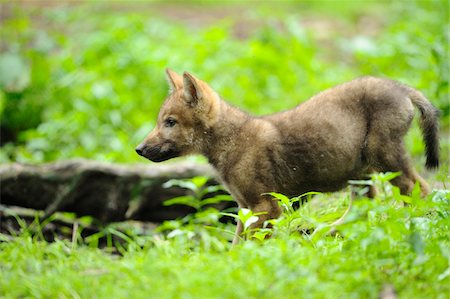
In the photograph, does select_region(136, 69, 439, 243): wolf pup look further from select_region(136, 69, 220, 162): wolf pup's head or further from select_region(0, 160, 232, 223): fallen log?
select_region(0, 160, 232, 223): fallen log

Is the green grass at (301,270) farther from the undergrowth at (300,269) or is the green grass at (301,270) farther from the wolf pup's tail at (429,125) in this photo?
the wolf pup's tail at (429,125)

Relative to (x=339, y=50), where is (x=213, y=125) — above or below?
above

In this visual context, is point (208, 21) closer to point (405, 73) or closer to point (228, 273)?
point (405, 73)

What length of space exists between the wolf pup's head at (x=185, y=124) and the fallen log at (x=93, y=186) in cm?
143

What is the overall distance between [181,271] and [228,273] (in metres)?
0.30

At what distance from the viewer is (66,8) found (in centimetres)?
1669

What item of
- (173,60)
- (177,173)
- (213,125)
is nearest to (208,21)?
(173,60)

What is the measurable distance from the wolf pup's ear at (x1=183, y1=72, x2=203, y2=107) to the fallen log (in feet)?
5.10

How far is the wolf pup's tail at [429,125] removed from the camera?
19.8ft

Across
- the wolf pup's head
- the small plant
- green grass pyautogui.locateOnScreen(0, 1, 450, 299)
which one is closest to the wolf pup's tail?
green grass pyautogui.locateOnScreen(0, 1, 450, 299)

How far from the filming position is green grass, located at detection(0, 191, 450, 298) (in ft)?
13.2

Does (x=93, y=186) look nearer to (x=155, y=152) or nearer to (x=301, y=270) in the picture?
(x=155, y=152)

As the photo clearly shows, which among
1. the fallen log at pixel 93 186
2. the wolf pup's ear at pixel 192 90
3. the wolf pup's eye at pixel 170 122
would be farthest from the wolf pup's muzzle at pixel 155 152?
the fallen log at pixel 93 186

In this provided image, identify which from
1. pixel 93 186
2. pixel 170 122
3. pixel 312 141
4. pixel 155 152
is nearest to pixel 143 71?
pixel 93 186
